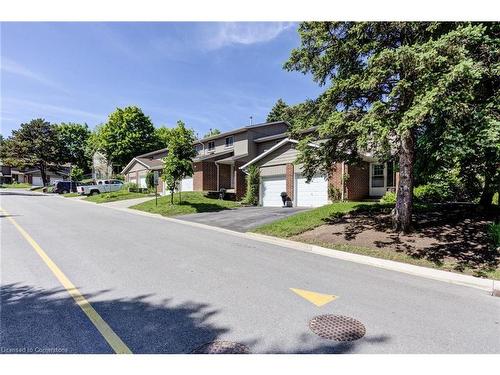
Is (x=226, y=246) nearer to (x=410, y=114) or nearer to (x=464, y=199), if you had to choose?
(x=410, y=114)

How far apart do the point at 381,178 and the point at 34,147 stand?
60316 mm

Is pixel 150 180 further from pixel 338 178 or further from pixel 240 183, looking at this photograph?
pixel 338 178

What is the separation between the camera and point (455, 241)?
8422mm

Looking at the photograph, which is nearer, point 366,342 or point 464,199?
point 366,342

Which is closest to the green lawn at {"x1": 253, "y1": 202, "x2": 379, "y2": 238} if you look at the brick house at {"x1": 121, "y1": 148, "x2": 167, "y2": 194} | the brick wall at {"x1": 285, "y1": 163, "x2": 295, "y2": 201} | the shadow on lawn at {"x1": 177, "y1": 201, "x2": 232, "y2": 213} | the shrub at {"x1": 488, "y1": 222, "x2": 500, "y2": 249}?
the shrub at {"x1": 488, "y1": 222, "x2": 500, "y2": 249}

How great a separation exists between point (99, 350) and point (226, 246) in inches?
233

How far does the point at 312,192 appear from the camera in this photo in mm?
19312

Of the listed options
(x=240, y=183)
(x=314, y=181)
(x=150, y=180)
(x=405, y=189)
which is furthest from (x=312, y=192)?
(x=150, y=180)

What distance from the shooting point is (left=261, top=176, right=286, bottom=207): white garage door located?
21172 millimetres

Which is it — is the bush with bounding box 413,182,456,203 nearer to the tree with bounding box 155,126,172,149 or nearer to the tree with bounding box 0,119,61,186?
the tree with bounding box 155,126,172,149

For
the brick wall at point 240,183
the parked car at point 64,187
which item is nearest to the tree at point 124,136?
the parked car at point 64,187

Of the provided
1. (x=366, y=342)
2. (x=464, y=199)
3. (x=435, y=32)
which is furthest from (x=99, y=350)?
(x=464, y=199)

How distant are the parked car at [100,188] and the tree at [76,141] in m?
34.1
